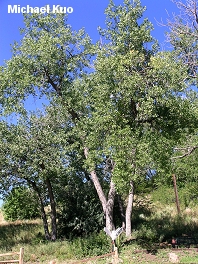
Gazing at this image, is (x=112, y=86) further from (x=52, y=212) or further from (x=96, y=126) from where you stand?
(x=52, y=212)

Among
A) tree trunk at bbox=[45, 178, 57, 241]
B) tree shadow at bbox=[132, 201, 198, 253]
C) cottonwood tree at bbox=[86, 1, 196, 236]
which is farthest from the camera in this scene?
tree trunk at bbox=[45, 178, 57, 241]

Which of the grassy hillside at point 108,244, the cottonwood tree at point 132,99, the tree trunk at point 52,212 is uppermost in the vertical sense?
the cottonwood tree at point 132,99

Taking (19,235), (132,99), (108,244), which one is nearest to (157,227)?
(108,244)

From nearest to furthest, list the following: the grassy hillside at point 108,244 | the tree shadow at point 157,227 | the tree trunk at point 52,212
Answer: the grassy hillside at point 108,244, the tree shadow at point 157,227, the tree trunk at point 52,212

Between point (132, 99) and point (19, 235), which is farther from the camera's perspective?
point (19, 235)

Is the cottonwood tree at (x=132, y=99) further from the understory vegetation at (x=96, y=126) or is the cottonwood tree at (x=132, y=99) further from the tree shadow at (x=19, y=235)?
the tree shadow at (x=19, y=235)

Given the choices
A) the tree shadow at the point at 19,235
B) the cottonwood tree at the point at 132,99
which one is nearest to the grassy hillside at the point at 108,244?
the tree shadow at the point at 19,235

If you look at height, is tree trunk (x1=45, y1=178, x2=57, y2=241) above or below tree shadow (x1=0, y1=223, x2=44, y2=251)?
above

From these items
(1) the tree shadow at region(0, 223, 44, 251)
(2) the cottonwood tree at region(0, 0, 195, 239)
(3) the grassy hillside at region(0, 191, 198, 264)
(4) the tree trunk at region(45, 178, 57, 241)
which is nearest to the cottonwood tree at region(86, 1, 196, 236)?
(2) the cottonwood tree at region(0, 0, 195, 239)

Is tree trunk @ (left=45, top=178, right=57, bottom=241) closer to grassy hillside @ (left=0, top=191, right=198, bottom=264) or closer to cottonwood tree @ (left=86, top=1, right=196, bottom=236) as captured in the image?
Result: grassy hillside @ (left=0, top=191, right=198, bottom=264)

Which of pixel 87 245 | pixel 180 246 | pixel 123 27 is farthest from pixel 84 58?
pixel 180 246

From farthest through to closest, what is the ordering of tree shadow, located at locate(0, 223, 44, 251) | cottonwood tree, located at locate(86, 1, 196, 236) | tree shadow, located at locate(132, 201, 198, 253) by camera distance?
tree shadow, located at locate(0, 223, 44, 251) < tree shadow, located at locate(132, 201, 198, 253) < cottonwood tree, located at locate(86, 1, 196, 236)

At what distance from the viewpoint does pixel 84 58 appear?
15.8m

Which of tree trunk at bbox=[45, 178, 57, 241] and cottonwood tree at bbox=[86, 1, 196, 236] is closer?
cottonwood tree at bbox=[86, 1, 196, 236]
